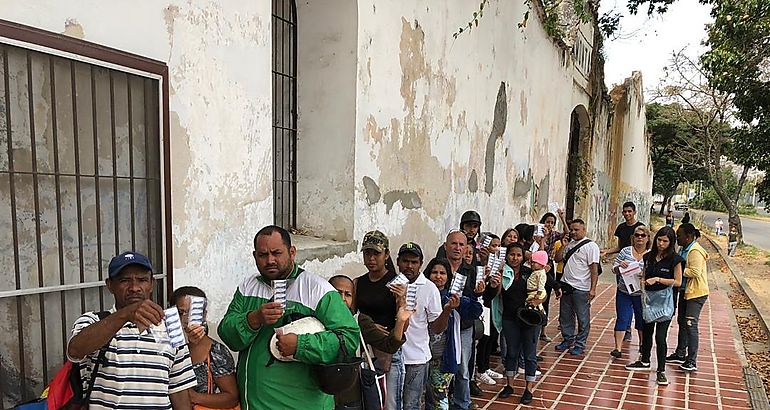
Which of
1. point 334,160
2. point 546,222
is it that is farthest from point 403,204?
point 546,222

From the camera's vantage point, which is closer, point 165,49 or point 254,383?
point 254,383

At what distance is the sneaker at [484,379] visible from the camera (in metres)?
5.78

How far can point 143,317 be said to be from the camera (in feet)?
7.16

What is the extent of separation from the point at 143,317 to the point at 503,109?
773 cm

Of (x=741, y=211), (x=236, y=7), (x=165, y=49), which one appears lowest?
(x=741, y=211)

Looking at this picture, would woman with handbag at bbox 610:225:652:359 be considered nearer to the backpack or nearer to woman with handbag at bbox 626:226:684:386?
woman with handbag at bbox 626:226:684:386

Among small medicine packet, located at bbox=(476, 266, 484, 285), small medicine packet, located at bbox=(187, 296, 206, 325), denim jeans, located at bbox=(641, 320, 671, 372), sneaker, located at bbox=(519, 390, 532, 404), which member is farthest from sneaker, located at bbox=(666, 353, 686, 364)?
small medicine packet, located at bbox=(187, 296, 206, 325)

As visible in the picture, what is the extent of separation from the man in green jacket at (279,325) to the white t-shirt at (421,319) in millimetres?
1243

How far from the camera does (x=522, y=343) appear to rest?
5.29m

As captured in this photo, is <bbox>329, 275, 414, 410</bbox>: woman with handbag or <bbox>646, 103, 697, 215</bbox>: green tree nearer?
<bbox>329, 275, 414, 410</bbox>: woman with handbag

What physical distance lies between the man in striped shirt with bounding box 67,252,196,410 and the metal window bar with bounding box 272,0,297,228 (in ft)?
9.60

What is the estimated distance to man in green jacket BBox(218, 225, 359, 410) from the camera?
2717mm

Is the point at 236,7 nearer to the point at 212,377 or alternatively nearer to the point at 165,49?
the point at 165,49

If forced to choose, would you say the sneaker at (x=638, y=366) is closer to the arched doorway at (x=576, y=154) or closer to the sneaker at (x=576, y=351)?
the sneaker at (x=576, y=351)
